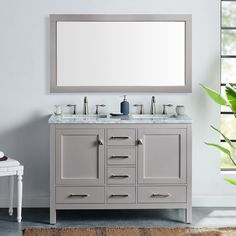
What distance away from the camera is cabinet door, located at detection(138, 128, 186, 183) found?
5.55 metres

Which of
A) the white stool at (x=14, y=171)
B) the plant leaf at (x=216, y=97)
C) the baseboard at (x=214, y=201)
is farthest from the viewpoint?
the baseboard at (x=214, y=201)

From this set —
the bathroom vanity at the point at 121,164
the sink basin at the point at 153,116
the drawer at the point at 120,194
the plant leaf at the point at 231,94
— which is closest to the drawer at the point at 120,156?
the bathroom vanity at the point at 121,164

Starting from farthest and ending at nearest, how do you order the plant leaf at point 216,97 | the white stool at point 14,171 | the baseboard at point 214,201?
the baseboard at point 214,201, the plant leaf at point 216,97, the white stool at point 14,171

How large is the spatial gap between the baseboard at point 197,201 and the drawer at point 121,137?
3.44ft

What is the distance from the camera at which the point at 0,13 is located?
6020mm

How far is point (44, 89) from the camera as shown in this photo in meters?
6.09

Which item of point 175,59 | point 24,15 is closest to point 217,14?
point 175,59

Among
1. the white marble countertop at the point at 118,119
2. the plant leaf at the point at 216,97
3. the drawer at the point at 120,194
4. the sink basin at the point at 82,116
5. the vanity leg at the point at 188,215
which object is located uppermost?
the plant leaf at the point at 216,97

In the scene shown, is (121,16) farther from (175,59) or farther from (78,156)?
(78,156)

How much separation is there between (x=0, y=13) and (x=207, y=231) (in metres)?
2.75

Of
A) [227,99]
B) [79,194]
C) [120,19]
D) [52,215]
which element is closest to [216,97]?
[227,99]

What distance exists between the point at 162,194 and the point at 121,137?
0.61m

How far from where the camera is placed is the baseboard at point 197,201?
613 centimetres

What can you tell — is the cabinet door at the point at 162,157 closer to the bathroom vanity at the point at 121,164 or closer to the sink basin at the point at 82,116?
the bathroom vanity at the point at 121,164
